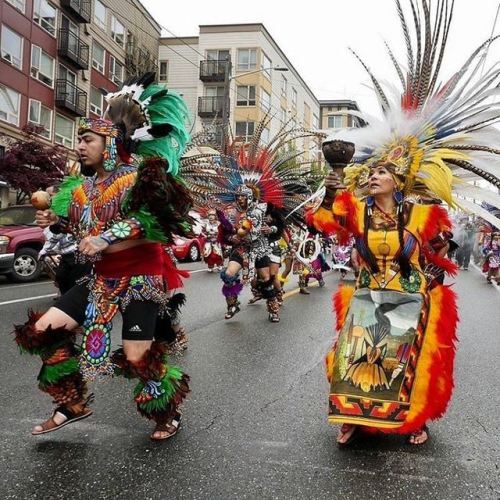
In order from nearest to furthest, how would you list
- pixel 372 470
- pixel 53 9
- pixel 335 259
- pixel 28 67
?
pixel 372 470
pixel 335 259
pixel 28 67
pixel 53 9

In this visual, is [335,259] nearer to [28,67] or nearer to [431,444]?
[431,444]

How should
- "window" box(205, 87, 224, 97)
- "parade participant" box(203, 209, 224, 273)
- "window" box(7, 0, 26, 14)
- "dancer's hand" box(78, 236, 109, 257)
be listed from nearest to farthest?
"dancer's hand" box(78, 236, 109, 257) < "parade participant" box(203, 209, 224, 273) < "window" box(7, 0, 26, 14) < "window" box(205, 87, 224, 97)

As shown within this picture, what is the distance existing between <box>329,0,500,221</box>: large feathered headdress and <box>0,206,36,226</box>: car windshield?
1068cm

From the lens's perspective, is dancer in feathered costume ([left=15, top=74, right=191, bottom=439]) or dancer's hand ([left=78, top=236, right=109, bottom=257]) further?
dancer in feathered costume ([left=15, top=74, right=191, bottom=439])

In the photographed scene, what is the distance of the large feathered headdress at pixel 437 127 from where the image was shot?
409 cm

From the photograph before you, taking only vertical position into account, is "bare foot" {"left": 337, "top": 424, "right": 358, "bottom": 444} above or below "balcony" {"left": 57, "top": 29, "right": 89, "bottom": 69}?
below

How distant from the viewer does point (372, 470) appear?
3.42 metres

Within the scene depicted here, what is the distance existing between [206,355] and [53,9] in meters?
27.8

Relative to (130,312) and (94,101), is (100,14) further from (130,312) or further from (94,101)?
(130,312)

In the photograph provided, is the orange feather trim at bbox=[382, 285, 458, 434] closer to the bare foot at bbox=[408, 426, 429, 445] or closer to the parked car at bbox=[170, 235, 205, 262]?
the bare foot at bbox=[408, 426, 429, 445]

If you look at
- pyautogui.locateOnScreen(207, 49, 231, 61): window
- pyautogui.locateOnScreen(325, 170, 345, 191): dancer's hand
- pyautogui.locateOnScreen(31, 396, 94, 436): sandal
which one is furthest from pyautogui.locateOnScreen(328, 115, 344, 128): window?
pyautogui.locateOnScreen(207, 49, 231, 61): window

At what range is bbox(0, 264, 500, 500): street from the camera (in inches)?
124

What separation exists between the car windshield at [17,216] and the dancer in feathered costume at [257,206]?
630 centimetres

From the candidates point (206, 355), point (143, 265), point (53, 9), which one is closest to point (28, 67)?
point (53, 9)
